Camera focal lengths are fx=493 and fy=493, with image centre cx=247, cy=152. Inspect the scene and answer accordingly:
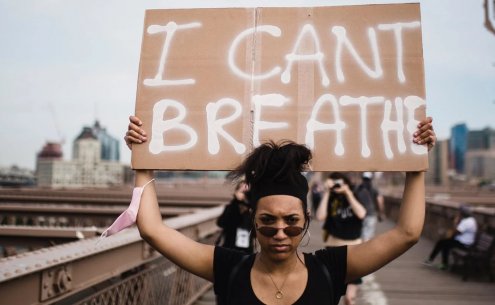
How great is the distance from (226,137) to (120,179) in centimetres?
13590

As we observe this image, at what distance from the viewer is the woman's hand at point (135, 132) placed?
2.18 meters

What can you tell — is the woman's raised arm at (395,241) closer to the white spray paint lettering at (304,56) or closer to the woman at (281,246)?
the woman at (281,246)

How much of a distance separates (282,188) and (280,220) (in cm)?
13

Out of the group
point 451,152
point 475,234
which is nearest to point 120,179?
point 451,152

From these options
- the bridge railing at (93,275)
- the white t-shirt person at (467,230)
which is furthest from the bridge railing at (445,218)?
the bridge railing at (93,275)

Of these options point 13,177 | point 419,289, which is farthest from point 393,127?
point 13,177

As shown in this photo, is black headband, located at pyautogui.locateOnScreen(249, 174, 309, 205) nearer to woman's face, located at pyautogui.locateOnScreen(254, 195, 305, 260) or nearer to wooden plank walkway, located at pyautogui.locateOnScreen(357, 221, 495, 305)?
woman's face, located at pyautogui.locateOnScreen(254, 195, 305, 260)

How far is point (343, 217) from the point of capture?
5.45m

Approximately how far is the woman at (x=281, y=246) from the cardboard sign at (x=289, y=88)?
13 cm

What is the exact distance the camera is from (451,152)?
173 meters

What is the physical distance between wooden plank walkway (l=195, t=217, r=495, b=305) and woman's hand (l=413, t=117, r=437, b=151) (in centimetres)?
555

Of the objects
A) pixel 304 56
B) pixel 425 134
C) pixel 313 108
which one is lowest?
pixel 425 134

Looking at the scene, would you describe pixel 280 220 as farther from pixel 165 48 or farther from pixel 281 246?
pixel 165 48

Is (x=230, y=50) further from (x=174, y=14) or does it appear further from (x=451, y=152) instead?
(x=451, y=152)
